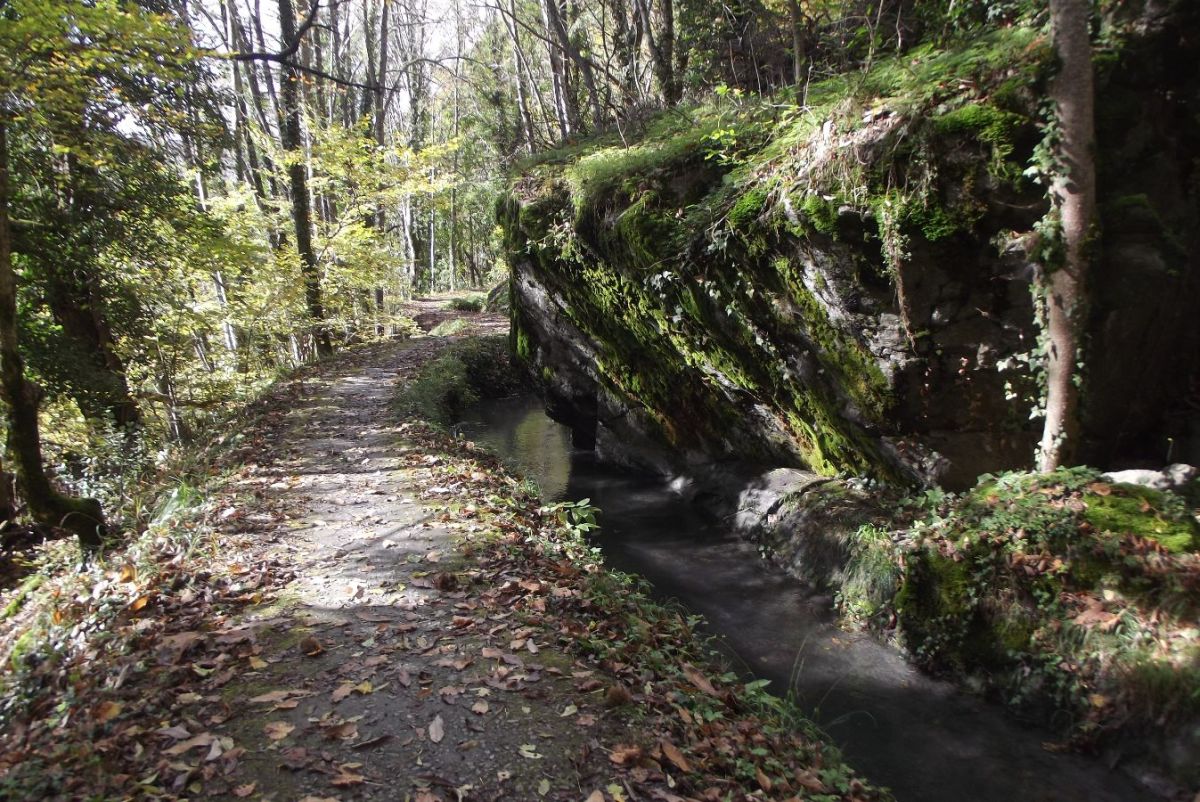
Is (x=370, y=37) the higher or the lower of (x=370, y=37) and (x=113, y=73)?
the higher

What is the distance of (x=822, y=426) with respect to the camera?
902 cm

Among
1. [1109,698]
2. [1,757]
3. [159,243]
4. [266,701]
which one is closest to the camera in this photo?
[1,757]

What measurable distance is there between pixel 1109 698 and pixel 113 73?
12758 millimetres

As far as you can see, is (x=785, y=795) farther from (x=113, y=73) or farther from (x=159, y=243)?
(x=159, y=243)

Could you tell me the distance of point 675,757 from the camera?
139 inches

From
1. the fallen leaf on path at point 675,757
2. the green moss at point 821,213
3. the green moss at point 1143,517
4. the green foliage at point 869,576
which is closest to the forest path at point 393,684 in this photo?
the fallen leaf on path at point 675,757

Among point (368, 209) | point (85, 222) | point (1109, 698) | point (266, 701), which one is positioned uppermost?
point (368, 209)

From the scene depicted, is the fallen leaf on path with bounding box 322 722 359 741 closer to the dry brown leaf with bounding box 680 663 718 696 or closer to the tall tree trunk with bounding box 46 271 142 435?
the dry brown leaf with bounding box 680 663 718 696

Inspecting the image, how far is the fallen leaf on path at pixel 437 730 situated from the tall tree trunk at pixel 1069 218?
589 centimetres

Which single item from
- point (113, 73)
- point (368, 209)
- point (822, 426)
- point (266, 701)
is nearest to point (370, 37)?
point (368, 209)

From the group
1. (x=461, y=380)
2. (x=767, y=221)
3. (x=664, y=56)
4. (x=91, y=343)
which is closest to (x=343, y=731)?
(x=767, y=221)

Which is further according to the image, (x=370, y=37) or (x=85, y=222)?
(x=370, y=37)

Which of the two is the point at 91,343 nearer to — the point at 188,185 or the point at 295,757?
the point at 188,185

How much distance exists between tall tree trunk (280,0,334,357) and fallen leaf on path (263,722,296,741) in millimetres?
14783
